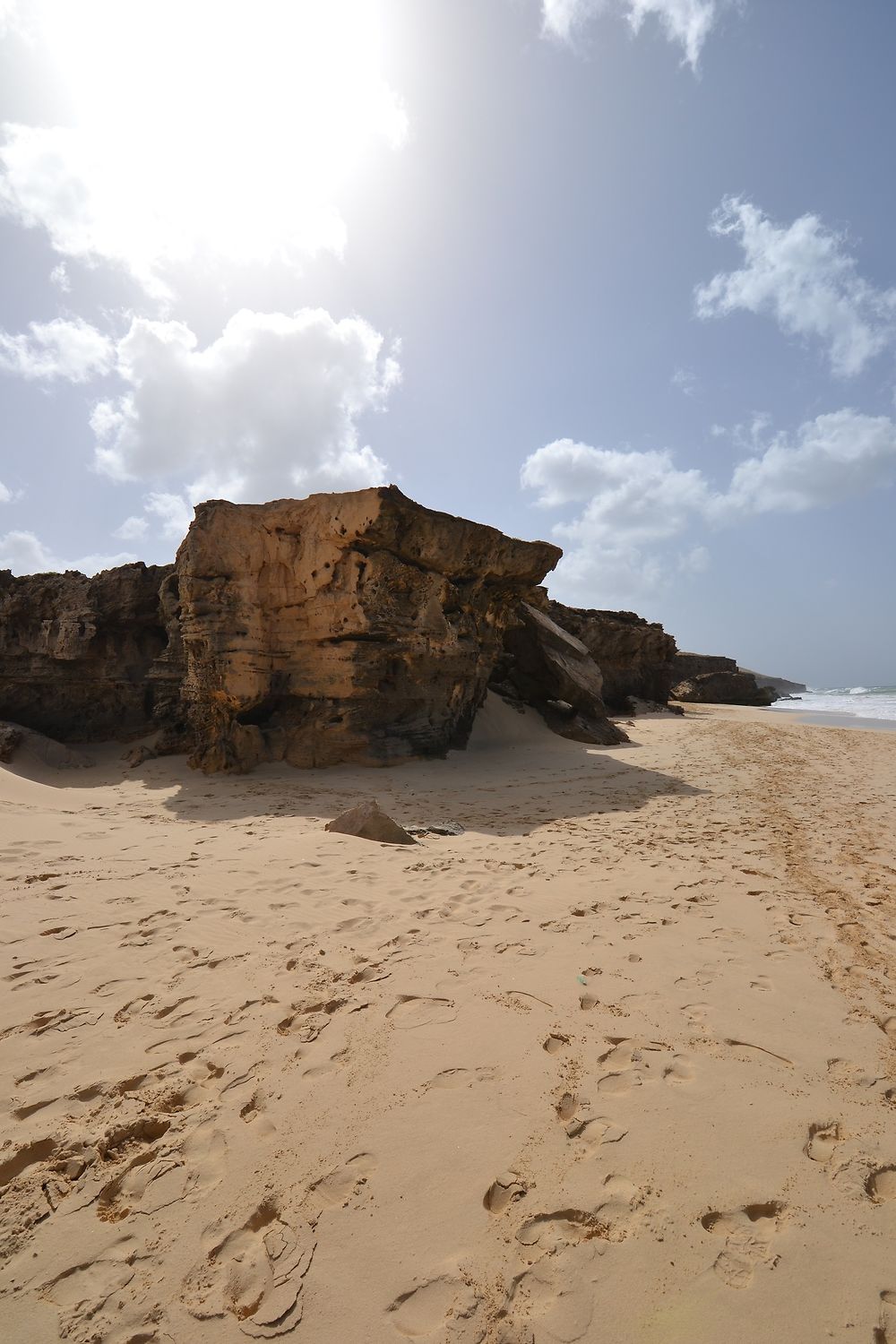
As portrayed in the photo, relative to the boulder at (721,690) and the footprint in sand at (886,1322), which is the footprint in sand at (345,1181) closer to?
the footprint in sand at (886,1322)

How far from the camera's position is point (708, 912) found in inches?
161

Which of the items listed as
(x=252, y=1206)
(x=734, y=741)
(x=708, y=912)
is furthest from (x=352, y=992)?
(x=734, y=741)

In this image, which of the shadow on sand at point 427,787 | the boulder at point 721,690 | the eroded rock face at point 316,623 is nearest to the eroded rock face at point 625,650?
the boulder at point 721,690

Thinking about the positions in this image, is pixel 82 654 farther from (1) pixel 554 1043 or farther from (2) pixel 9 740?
(1) pixel 554 1043

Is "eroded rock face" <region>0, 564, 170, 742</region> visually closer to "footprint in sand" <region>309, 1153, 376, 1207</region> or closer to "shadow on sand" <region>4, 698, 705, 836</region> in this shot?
"shadow on sand" <region>4, 698, 705, 836</region>

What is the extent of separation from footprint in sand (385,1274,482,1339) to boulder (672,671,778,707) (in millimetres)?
35211

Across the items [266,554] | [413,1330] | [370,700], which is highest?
[266,554]

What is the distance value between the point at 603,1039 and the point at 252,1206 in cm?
159

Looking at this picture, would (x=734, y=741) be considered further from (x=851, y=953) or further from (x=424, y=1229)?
(x=424, y=1229)

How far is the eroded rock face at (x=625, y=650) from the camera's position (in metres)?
24.4

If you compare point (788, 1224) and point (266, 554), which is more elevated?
point (266, 554)

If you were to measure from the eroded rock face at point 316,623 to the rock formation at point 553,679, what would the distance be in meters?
4.59

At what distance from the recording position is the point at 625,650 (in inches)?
1013

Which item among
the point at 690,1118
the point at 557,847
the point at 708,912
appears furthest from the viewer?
the point at 557,847
